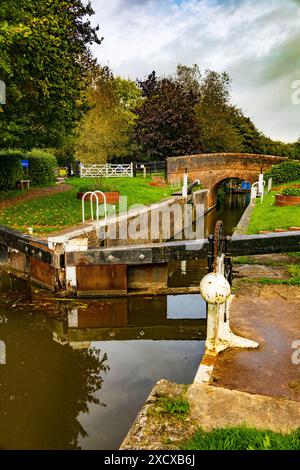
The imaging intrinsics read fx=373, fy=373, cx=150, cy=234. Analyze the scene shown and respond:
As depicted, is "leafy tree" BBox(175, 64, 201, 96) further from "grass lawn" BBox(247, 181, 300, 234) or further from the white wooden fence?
"grass lawn" BBox(247, 181, 300, 234)

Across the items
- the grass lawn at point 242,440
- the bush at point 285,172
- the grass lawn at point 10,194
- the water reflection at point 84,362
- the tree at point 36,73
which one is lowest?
the water reflection at point 84,362

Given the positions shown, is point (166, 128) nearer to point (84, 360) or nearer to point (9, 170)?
point (9, 170)

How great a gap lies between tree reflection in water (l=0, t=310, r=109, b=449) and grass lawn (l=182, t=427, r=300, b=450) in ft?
6.53

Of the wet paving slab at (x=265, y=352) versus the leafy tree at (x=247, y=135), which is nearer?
the wet paving slab at (x=265, y=352)

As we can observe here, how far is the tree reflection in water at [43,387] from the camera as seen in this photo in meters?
4.35

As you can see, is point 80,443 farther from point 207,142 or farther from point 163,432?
point 207,142

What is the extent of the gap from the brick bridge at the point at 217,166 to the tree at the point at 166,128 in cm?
375

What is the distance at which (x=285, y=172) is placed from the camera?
26.2m

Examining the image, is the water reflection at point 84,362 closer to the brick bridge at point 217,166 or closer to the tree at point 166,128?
the brick bridge at point 217,166

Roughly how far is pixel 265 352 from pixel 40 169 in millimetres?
22180

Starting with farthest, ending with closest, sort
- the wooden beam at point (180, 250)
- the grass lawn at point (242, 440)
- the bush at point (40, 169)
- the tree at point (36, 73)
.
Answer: the bush at point (40, 169)
the tree at point (36, 73)
the wooden beam at point (180, 250)
the grass lawn at point (242, 440)

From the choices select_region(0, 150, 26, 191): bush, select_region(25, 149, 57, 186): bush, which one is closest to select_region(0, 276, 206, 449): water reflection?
select_region(0, 150, 26, 191): bush

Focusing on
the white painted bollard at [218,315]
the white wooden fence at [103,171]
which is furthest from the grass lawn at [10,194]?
the white painted bollard at [218,315]

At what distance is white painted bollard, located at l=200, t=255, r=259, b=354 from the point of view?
14.1 feet
